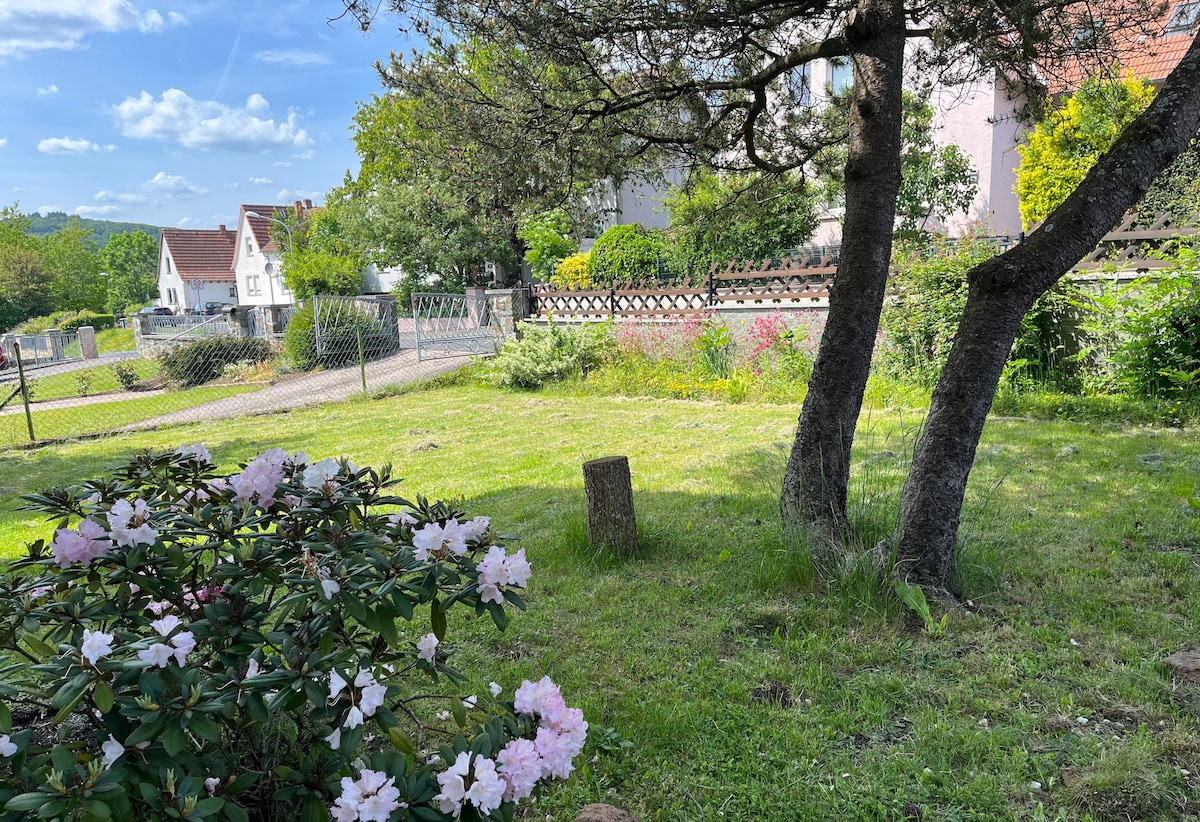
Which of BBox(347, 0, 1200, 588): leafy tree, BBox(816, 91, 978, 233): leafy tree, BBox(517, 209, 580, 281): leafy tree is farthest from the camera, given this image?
BBox(517, 209, 580, 281): leafy tree

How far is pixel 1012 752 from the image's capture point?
2316 millimetres

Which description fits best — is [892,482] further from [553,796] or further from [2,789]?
[2,789]

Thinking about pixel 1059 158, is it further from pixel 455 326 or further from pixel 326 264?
pixel 326 264

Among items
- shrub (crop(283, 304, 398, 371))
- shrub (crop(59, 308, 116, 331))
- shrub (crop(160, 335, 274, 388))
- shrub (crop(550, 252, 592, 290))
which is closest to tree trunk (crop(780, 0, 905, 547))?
shrub (crop(550, 252, 592, 290))

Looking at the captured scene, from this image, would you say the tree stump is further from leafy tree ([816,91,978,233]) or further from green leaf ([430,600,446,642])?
leafy tree ([816,91,978,233])

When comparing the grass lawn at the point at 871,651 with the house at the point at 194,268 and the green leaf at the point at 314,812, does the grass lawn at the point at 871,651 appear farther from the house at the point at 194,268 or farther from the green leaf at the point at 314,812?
the house at the point at 194,268

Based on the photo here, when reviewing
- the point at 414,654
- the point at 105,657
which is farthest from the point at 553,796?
the point at 105,657

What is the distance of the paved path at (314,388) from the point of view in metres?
11.9

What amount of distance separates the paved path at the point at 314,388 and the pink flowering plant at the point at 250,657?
10.9 meters

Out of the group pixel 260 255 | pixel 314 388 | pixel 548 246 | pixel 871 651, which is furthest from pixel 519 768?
→ pixel 260 255

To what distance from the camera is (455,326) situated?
1677cm

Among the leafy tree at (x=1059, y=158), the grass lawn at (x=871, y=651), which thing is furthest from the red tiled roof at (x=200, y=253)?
the grass lawn at (x=871, y=651)

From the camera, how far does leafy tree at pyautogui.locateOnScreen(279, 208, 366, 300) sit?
25.7 metres

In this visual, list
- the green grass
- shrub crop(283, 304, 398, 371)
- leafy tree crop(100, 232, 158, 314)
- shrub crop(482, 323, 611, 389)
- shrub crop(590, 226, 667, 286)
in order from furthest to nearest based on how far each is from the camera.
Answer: leafy tree crop(100, 232, 158, 314) < the green grass < shrub crop(283, 304, 398, 371) < shrub crop(590, 226, 667, 286) < shrub crop(482, 323, 611, 389)
